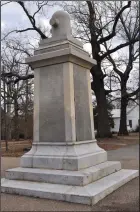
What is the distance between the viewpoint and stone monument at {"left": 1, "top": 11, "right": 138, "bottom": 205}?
5.73 meters

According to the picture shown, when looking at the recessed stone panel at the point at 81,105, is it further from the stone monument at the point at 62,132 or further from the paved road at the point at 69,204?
the paved road at the point at 69,204

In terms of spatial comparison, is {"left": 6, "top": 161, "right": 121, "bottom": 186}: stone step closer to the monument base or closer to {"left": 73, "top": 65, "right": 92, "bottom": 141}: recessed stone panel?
the monument base

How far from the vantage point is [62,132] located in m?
6.54

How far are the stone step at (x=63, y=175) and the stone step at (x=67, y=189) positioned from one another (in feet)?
0.34

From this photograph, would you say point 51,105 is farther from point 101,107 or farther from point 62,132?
point 101,107

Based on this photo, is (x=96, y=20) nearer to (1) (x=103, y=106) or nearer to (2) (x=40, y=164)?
(1) (x=103, y=106)

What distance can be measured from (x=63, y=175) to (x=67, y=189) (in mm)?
417

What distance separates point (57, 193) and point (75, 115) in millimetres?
2016

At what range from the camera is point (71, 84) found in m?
6.63

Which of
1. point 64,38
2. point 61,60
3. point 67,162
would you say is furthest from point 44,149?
point 64,38

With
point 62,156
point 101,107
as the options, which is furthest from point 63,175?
point 101,107

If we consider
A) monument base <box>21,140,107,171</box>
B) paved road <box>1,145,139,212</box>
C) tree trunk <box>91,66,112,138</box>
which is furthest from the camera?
tree trunk <box>91,66,112,138</box>

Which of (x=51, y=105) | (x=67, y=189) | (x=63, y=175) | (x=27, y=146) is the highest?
(x=51, y=105)

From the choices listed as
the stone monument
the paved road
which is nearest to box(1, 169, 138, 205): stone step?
the stone monument
